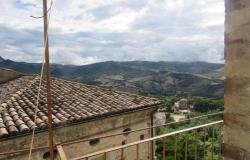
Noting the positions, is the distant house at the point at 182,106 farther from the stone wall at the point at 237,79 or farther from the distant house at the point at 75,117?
the stone wall at the point at 237,79

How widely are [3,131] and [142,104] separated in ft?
18.0

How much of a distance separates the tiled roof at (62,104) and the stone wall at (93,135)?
1.01 ft

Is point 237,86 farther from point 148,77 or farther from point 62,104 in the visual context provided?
point 148,77

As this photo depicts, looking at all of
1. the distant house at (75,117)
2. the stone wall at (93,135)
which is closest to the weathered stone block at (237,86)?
the distant house at (75,117)

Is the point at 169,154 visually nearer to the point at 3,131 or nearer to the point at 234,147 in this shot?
the point at 3,131

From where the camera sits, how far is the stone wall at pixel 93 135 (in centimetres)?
681

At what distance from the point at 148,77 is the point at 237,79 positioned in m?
119

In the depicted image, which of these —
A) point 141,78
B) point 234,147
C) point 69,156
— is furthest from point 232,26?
point 141,78

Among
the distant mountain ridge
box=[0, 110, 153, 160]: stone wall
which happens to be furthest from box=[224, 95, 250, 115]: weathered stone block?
the distant mountain ridge

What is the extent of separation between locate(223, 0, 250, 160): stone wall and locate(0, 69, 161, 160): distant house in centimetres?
546

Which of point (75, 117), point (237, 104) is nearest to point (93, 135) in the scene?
point (75, 117)

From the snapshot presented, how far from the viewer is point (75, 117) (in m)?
7.90

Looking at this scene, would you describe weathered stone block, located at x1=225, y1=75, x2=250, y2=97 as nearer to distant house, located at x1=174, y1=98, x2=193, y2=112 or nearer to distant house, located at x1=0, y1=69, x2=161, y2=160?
distant house, located at x1=0, y1=69, x2=161, y2=160

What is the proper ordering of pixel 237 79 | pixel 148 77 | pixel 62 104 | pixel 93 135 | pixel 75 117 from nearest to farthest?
pixel 237 79 → pixel 75 117 → pixel 93 135 → pixel 62 104 → pixel 148 77
